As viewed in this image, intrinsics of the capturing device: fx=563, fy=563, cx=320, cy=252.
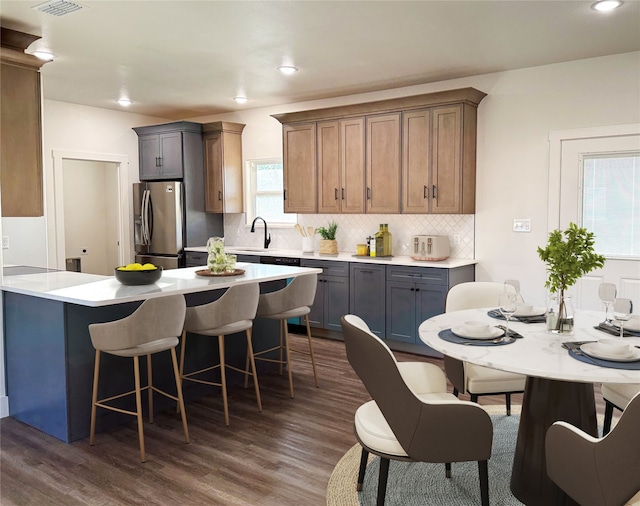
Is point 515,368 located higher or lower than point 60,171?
lower

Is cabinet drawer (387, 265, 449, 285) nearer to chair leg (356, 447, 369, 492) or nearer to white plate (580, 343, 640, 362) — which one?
chair leg (356, 447, 369, 492)

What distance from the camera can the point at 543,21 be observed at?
12.7 ft

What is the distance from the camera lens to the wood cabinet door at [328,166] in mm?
6090

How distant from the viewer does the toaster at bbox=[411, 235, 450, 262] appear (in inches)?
214

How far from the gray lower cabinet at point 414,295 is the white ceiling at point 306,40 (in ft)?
6.13

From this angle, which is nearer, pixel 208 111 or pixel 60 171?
pixel 60 171

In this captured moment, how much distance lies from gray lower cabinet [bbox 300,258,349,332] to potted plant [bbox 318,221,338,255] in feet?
0.96

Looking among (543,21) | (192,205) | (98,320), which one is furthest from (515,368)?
(192,205)

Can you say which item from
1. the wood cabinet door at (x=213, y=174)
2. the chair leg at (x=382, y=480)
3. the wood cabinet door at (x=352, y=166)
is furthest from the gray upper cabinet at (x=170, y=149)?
the chair leg at (x=382, y=480)

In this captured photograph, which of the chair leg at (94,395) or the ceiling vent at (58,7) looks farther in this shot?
the ceiling vent at (58,7)

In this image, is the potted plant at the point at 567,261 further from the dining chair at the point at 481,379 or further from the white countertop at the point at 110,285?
the white countertop at the point at 110,285

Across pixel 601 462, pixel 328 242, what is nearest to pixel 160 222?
pixel 328 242

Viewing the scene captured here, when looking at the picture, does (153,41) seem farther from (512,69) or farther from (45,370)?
(512,69)

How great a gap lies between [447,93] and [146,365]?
355 cm
